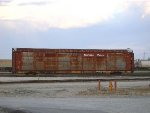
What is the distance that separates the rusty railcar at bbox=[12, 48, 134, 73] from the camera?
6469cm

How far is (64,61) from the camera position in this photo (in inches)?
2589

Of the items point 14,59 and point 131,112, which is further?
point 14,59

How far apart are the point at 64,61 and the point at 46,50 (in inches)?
119

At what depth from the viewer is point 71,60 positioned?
65875mm

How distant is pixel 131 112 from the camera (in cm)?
1792

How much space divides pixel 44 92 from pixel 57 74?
105ft

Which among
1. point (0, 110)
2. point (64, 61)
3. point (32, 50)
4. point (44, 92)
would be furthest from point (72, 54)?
point (0, 110)

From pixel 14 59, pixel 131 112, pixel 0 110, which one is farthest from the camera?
pixel 14 59

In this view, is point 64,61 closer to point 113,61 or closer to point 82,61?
point 82,61

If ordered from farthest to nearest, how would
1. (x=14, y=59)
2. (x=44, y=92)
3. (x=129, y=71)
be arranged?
(x=129, y=71)
(x=14, y=59)
(x=44, y=92)

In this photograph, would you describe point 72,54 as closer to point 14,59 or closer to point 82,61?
point 82,61

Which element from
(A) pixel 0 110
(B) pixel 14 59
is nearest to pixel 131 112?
(A) pixel 0 110

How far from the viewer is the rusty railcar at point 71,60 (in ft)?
212

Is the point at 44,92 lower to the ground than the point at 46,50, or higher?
lower
